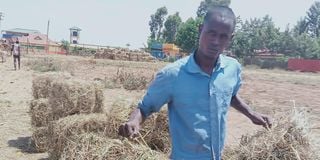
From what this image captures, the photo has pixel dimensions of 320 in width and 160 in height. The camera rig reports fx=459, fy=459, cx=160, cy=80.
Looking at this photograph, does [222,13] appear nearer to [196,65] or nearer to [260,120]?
[196,65]

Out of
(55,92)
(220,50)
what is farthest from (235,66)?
(55,92)

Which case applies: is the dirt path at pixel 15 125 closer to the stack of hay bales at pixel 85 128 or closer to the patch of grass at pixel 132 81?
the stack of hay bales at pixel 85 128

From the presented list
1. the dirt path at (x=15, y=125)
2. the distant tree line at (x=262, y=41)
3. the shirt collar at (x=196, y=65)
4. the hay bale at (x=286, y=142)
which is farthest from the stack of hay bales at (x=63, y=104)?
the distant tree line at (x=262, y=41)

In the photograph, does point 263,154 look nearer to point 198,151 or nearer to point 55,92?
point 198,151

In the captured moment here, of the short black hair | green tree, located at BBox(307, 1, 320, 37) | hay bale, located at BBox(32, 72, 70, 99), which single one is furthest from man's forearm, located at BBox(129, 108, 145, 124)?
green tree, located at BBox(307, 1, 320, 37)

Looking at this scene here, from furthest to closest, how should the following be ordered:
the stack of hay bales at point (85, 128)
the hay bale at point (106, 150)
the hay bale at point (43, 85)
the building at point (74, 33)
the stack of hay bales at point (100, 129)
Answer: the building at point (74, 33) < the hay bale at point (43, 85) < the stack of hay bales at point (100, 129) < the stack of hay bales at point (85, 128) < the hay bale at point (106, 150)

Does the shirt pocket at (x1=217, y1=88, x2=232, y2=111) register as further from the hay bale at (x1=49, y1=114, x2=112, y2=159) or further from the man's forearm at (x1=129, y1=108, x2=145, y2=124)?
the hay bale at (x1=49, y1=114, x2=112, y2=159)

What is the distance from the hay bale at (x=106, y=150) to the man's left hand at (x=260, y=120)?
839 millimetres

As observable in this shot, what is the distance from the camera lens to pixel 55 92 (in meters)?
6.93

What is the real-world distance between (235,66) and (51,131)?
3.85 meters

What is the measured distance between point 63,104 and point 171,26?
90.7 m

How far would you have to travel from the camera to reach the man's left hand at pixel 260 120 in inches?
128

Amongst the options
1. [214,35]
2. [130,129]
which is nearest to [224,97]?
[214,35]

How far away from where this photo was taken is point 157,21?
106 m
